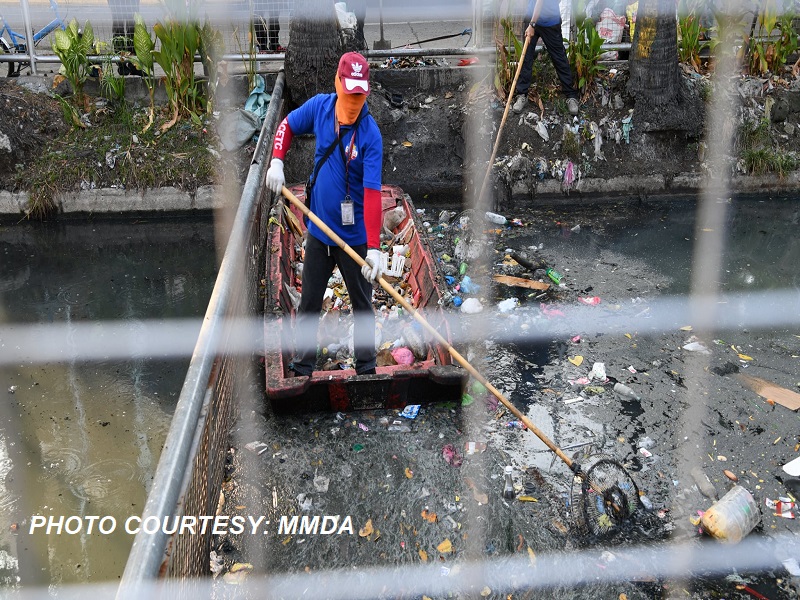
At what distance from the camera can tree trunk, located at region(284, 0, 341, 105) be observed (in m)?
6.38

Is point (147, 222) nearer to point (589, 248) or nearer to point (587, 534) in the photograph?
point (589, 248)

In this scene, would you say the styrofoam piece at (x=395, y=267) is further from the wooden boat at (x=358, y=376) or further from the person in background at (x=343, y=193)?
the person in background at (x=343, y=193)

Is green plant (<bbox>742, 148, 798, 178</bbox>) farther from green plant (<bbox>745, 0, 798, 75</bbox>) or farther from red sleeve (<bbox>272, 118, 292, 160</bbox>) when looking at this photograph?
red sleeve (<bbox>272, 118, 292, 160</bbox>)

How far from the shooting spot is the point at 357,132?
11.3 ft

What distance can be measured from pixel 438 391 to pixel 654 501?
113cm

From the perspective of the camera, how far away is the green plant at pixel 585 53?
6.78m

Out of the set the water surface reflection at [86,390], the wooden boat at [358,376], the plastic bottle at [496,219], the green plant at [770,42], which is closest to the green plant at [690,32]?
the green plant at [770,42]

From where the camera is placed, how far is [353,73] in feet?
10.7

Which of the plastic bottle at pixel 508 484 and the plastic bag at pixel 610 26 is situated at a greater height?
the plastic bag at pixel 610 26

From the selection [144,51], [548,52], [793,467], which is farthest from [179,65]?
[793,467]

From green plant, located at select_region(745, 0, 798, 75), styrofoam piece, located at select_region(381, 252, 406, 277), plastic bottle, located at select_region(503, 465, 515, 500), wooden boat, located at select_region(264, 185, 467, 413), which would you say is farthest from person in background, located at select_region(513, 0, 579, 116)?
plastic bottle, located at select_region(503, 465, 515, 500)

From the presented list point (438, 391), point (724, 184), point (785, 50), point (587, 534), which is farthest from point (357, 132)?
point (785, 50)

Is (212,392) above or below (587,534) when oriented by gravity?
above

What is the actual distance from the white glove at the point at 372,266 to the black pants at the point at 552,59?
365 centimetres
